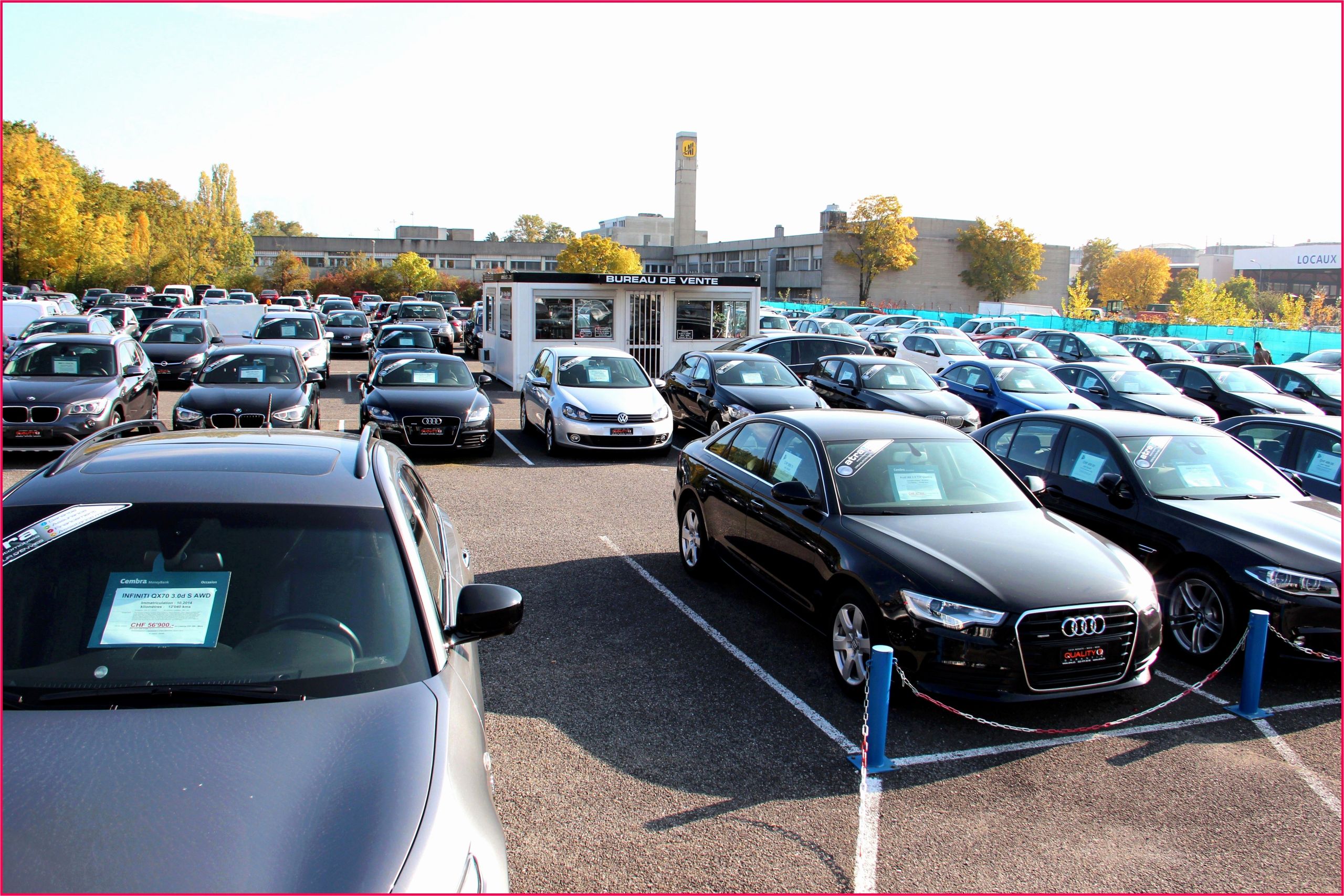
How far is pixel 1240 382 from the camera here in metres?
18.3

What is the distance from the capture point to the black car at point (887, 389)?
1555 centimetres

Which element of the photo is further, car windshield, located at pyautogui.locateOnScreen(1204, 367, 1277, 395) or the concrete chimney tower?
the concrete chimney tower

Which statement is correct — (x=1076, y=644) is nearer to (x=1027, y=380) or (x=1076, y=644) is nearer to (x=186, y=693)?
(x=186, y=693)

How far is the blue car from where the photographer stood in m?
16.3

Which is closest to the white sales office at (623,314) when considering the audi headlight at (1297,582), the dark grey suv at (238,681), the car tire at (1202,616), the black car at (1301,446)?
the black car at (1301,446)

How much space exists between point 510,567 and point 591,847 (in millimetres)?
4431

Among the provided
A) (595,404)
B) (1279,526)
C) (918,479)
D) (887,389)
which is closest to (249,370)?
(595,404)

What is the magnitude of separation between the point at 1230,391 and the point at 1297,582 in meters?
13.9

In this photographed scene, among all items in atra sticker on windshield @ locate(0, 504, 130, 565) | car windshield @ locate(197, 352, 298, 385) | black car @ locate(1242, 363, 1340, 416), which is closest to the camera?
atra sticker on windshield @ locate(0, 504, 130, 565)

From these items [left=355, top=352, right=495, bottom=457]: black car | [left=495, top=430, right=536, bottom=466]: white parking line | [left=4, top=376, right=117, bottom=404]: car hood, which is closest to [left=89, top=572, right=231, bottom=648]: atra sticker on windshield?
[left=355, top=352, right=495, bottom=457]: black car

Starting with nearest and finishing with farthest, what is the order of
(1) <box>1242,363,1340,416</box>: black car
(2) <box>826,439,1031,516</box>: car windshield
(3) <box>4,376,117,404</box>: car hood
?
1. (2) <box>826,439,1031,516</box>: car windshield
2. (3) <box>4,376,117,404</box>: car hood
3. (1) <box>1242,363,1340,416</box>: black car

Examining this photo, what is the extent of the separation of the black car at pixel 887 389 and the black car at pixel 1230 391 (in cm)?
544

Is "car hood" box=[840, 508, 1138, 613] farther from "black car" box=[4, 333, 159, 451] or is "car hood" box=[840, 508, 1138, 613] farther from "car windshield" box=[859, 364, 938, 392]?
"car windshield" box=[859, 364, 938, 392]

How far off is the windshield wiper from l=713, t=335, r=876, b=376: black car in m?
18.1
